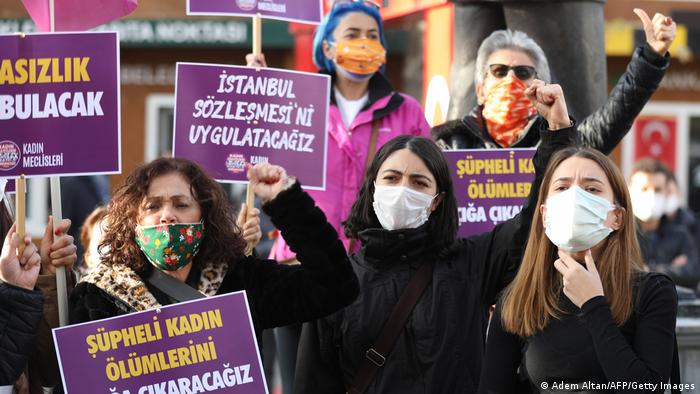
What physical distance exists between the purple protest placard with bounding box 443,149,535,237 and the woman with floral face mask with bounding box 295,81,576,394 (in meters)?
0.89

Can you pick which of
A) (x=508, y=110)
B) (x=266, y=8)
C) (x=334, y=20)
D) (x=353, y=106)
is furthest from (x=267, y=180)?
(x=334, y=20)

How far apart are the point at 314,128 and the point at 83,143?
1.26 meters

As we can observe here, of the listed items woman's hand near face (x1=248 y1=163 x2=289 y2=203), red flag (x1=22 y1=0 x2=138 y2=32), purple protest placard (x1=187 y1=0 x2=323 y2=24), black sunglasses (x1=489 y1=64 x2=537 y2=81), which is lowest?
woman's hand near face (x1=248 y1=163 x2=289 y2=203)

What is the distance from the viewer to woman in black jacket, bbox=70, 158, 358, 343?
15.8 feet

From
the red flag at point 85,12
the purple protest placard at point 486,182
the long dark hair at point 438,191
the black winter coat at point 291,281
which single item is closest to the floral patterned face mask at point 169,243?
the black winter coat at point 291,281

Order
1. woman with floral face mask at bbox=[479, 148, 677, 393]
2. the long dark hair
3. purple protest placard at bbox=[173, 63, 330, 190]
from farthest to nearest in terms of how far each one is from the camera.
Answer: purple protest placard at bbox=[173, 63, 330, 190], the long dark hair, woman with floral face mask at bbox=[479, 148, 677, 393]

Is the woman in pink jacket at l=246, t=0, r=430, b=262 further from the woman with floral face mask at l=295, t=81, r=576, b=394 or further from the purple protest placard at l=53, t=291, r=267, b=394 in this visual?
the purple protest placard at l=53, t=291, r=267, b=394

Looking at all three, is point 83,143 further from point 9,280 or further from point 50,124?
point 9,280

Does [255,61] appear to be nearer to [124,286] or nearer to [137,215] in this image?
[137,215]

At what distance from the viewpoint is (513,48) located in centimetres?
662

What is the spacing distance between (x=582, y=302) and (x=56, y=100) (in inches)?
85.6

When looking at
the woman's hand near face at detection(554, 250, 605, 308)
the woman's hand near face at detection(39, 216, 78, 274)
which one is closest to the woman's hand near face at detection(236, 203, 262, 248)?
the woman's hand near face at detection(39, 216, 78, 274)

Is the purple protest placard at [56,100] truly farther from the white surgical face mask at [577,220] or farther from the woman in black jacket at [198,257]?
the white surgical face mask at [577,220]

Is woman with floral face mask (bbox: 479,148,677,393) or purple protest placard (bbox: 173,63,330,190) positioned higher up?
purple protest placard (bbox: 173,63,330,190)
